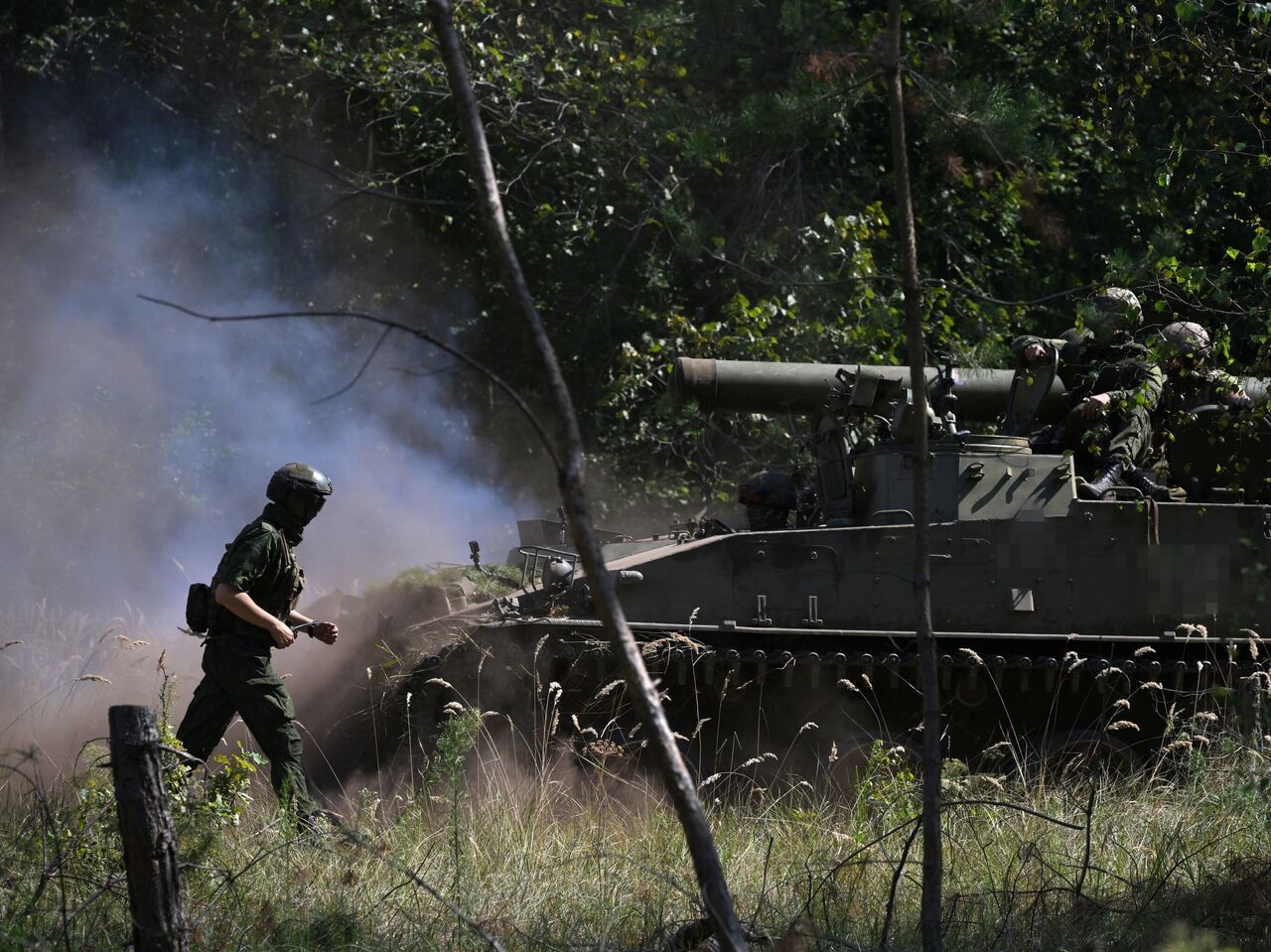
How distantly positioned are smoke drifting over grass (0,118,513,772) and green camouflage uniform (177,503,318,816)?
10514 millimetres

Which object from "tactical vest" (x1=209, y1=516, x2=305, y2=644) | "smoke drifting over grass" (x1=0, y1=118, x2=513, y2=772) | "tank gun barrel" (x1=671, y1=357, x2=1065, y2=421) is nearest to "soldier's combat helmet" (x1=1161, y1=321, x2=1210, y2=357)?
"tank gun barrel" (x1=671, y1=357, x2=1065, y2=421)

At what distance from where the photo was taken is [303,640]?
9.88 metres

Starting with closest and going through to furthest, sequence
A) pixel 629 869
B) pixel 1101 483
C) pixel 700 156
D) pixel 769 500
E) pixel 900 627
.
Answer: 1. pixel 629 869
2. pixel 900 627
3. pixel 1101 483
4. pixel 769 500
5. pixel 700 156

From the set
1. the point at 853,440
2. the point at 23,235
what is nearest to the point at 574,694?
the point at 853,440

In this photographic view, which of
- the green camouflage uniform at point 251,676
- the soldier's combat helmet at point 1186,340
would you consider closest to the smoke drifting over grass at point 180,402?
the green camouflage uniform at point 251,676

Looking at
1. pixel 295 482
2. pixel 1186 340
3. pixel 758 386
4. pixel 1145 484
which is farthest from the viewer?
pixel 758 386

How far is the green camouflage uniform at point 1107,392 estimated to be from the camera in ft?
28.3

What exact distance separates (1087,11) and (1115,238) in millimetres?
9318

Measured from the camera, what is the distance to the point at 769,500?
32.3 ft

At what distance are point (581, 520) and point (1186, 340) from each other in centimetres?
409

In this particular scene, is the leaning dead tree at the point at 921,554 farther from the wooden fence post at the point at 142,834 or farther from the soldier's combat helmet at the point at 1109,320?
the soldier's combat helmet at the point at 1109,320

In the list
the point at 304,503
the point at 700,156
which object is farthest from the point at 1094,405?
the point at 700,156

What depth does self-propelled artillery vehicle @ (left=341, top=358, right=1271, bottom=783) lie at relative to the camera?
26.0 feet

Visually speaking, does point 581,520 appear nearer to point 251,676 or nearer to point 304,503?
point 251,676
